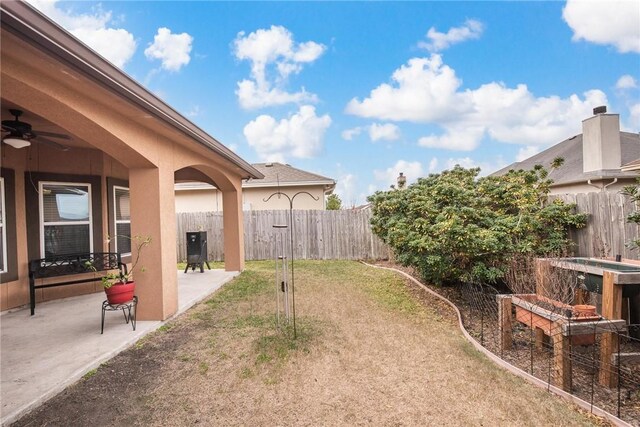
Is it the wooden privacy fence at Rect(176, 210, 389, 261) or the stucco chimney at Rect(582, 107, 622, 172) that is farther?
the wooden privacy fence at Rect(176, 210, 389, 261)

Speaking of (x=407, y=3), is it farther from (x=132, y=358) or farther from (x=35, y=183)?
(x=132, y=358)

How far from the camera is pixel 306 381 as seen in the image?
135 inches

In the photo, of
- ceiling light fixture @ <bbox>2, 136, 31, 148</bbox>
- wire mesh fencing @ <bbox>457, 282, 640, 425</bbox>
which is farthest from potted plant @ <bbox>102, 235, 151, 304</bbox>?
wire mesh fencing @ <bbox>457, 282, 640, 425</bbox>

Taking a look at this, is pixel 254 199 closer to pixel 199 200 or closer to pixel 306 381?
pixel 199 200

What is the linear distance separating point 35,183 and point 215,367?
5.21 m

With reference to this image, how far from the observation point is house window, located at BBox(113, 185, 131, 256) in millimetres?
7625

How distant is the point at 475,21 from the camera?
9.74 m

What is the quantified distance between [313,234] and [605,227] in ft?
28.7

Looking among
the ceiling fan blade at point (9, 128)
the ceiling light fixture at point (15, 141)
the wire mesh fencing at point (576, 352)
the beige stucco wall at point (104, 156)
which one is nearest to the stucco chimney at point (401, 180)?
the beige stucco wall at point (104, 156)

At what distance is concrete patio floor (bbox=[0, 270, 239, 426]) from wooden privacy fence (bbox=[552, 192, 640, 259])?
6.93 m

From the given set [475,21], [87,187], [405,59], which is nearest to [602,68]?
[475,21]

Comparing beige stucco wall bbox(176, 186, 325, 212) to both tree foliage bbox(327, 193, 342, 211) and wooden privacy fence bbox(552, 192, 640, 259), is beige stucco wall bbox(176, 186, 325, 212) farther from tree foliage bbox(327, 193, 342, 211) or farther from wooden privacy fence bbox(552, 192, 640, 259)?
wooden privacy fence bbox(552, 192, 640, 259)

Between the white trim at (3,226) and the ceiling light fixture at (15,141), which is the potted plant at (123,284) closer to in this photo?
the ceiling light fixture at (15,141)

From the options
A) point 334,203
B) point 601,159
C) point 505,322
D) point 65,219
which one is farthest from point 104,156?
point 334,203
